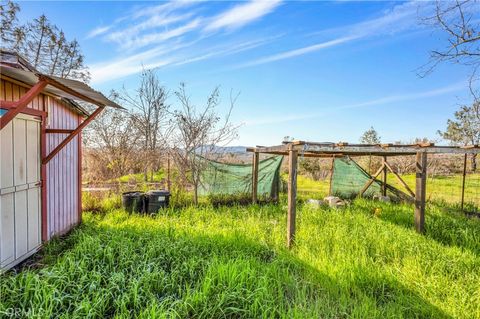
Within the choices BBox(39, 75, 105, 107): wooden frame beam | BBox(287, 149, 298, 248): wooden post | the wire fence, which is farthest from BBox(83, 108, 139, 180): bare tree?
the wire fence

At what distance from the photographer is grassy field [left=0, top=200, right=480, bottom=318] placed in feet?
8.41

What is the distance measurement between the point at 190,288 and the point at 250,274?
0.72 m

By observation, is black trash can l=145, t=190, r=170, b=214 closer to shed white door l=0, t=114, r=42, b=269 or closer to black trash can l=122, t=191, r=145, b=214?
black trash can l=122, t=191, r=145, b=214

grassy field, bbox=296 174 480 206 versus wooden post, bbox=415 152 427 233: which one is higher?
wooden post, bbox=415 152 427 233

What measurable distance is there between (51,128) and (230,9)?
4.35 meters

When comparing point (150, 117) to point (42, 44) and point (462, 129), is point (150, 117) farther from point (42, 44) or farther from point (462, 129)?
point (462, 129)

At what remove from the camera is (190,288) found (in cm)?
287

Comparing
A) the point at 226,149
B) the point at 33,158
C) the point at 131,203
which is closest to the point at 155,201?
the point at 131,203

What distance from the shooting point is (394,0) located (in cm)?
440

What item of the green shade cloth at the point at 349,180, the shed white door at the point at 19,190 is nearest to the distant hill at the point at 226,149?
the green shade cloth at the point at 349,180

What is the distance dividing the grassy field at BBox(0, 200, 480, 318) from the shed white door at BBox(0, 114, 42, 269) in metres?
0.32

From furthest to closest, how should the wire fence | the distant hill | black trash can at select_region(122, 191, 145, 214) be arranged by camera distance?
the wire fence → the distant hill → black trash can at select_region(122, 191, 145, 214)

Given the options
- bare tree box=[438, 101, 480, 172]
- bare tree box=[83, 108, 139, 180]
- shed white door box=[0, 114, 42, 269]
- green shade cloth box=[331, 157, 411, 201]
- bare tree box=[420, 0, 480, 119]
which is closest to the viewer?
shed white door box=[0, 114, 42, 269]

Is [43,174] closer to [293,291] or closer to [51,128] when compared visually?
[51,128]
